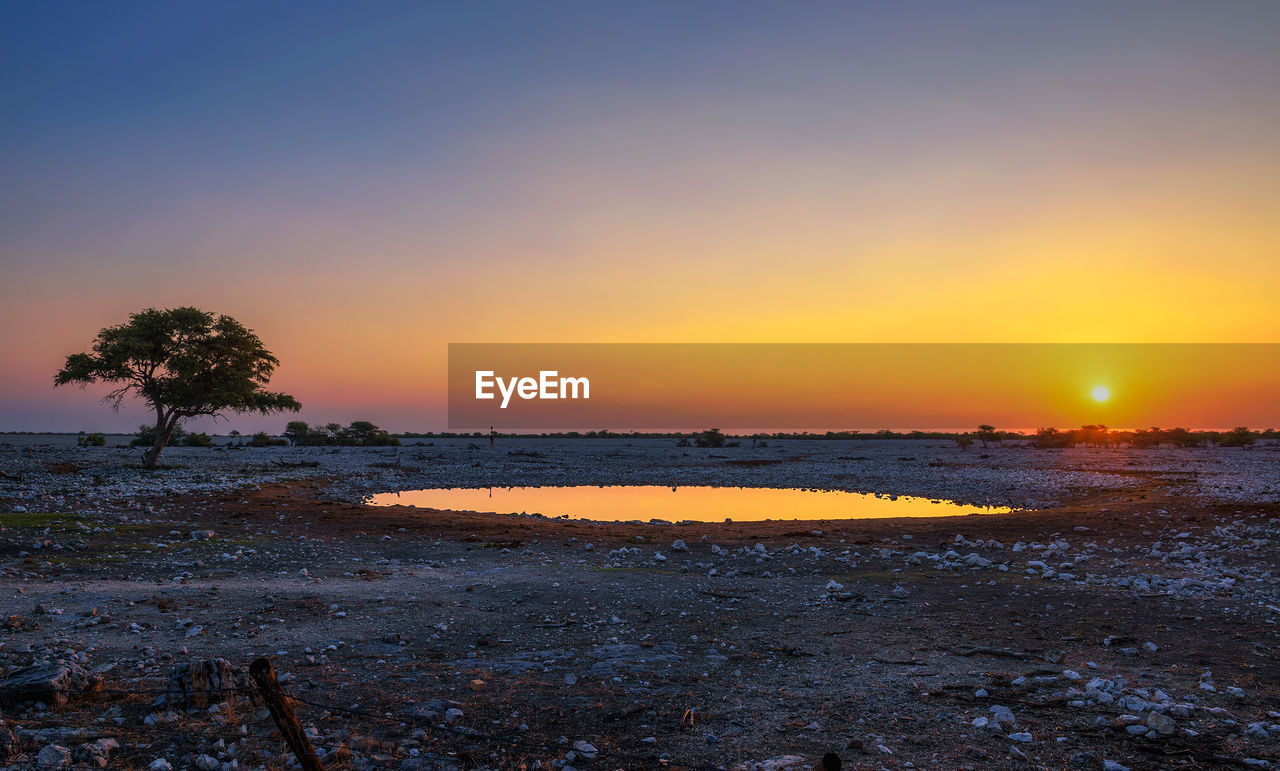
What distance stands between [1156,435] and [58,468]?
338ft

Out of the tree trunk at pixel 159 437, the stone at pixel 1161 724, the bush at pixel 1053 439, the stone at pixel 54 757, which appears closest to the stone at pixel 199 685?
the stone at pixel 54 757

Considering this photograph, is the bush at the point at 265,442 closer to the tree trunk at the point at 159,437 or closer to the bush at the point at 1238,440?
the tree trunk at the point at 159,437

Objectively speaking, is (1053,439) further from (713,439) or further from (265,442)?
(265,442)

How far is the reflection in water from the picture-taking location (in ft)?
88.8

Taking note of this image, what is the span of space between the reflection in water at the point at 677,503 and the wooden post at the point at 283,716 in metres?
20.3

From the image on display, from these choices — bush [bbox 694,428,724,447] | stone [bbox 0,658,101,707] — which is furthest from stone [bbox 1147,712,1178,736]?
bush [bbox 694,428,724,447]

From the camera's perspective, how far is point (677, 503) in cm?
3159

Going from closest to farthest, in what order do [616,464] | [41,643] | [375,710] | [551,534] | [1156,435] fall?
[375,710]
[41,643]
[551,534]
[616,464]
[1156,435]

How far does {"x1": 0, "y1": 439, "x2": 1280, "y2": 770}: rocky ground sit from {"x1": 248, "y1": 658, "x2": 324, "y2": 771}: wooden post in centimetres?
158

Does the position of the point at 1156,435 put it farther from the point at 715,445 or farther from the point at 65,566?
the point at 65,566

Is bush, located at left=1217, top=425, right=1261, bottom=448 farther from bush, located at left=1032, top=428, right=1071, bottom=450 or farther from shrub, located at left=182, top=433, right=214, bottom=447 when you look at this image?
shrub, located at left=182, top=433, right=214, bottom=447

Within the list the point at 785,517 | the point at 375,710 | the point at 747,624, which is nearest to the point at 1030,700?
the point at 747,624

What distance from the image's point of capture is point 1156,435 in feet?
287

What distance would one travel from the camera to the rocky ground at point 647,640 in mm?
6727
